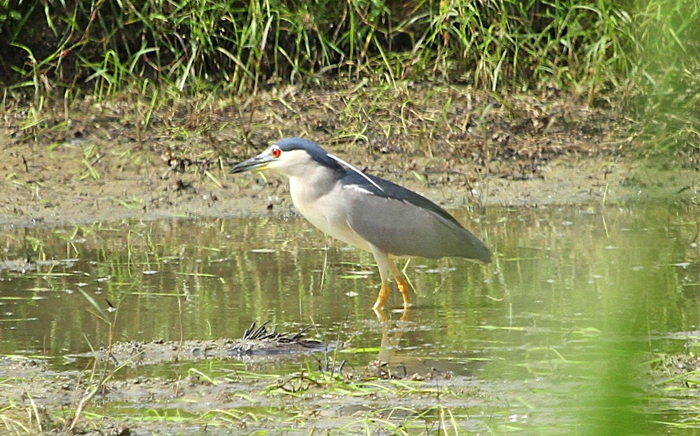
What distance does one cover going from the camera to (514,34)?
9.28m

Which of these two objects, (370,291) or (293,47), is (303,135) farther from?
(370,291)

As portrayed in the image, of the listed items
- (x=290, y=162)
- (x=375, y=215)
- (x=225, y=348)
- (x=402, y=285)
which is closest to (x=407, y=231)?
(x=375, y=215)

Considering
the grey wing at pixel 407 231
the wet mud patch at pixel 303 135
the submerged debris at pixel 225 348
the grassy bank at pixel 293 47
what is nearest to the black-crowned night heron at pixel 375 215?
the grey wing at pixel 407 231

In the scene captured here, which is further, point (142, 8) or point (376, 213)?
point (142, 8)

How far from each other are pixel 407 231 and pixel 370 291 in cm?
41

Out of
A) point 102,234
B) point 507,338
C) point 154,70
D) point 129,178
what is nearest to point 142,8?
point 154,70

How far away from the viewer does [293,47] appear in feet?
31.8

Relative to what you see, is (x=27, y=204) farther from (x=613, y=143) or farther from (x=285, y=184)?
(x=613, y=143)

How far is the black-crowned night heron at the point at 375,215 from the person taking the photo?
5.77 meters

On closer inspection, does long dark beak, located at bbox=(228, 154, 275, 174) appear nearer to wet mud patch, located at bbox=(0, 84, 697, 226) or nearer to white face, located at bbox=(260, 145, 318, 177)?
white face, located at bbox=(260, 145, 318, 177)

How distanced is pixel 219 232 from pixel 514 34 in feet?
10.8

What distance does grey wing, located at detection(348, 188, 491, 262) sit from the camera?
5.77 metres

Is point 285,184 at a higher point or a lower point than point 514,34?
lower

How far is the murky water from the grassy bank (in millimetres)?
1806
